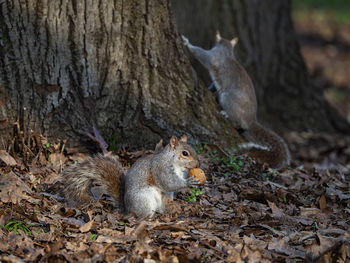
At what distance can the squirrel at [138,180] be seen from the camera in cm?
365

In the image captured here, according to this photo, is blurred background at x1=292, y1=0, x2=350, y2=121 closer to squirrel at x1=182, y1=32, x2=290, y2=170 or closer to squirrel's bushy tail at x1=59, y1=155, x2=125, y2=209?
squirrel at x1=182, y1=32, x2=290, y2=170

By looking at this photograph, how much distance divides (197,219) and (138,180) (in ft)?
1.75

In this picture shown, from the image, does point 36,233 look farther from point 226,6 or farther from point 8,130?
point 226,6

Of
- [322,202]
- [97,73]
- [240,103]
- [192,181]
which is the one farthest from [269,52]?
[192,181]

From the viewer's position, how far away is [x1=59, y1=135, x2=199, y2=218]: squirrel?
3.65 meters

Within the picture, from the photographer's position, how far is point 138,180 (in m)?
3.67

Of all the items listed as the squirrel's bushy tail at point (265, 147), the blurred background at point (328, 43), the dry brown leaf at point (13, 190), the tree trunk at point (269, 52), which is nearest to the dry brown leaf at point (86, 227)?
the dry brown leaf at point (13, 190)

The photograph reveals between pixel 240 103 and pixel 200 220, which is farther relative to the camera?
pixel 240 103

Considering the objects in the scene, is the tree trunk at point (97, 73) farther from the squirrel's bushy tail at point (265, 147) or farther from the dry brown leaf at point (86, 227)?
the dry brown leaf at point (86, 227)

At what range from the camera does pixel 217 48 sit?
20.3 feet

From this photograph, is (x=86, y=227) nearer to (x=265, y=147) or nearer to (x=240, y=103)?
(x=265, y=147)

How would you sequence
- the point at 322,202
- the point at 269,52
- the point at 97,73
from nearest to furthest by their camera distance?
the point at 322,202, the point at 97,73, the point at 269,52

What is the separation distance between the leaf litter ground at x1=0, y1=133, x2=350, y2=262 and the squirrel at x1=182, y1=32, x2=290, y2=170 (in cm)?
33

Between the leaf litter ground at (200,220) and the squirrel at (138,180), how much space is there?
0.35 feet
